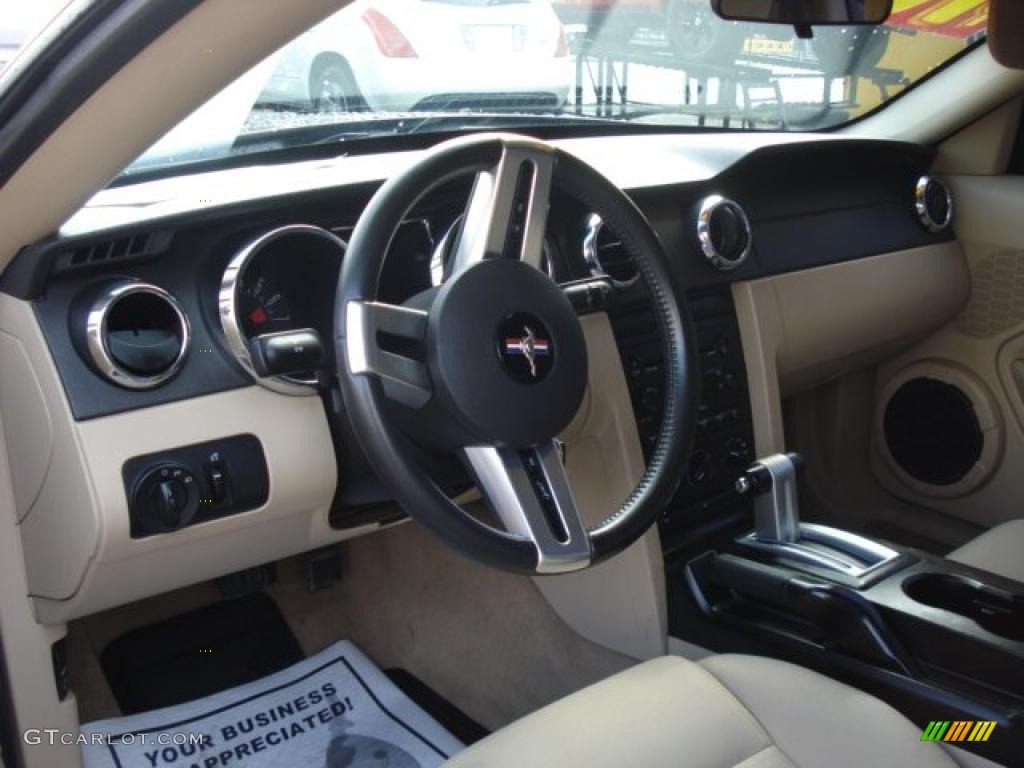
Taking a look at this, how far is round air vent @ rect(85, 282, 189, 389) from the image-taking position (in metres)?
1.35

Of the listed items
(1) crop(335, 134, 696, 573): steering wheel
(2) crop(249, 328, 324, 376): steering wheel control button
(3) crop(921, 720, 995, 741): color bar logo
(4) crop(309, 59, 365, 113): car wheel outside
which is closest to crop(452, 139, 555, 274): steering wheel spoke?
(1) crop(335, 134, 696, 573): steering wheel

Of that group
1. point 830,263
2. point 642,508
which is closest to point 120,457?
point 642,508

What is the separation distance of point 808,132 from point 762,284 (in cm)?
76

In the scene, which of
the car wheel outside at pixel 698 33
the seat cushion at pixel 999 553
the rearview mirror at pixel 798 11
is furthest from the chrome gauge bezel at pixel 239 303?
the car wheel outside at pixel 698 33

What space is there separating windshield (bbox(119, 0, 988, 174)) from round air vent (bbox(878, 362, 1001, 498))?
27.2 inches

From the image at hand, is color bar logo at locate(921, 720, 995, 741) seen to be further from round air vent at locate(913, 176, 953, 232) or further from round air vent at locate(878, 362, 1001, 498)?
round air vent at locate(913, 176, 953, 232)

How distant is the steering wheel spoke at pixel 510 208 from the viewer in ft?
4.42

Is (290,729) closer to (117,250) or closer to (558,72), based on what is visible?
(117,250)

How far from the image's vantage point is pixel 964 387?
2.63m

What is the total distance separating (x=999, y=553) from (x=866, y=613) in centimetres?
39

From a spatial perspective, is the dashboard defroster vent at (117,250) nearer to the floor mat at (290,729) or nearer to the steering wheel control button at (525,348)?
the steering wheel control button at (525,348)

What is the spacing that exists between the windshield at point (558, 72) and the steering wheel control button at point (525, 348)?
55cm

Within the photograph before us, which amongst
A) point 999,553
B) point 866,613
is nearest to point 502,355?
point 866,613

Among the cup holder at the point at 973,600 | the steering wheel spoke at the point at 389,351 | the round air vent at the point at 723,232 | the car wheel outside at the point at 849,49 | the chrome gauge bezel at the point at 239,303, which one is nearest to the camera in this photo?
the steering wheel spoke at the point at 389,351
